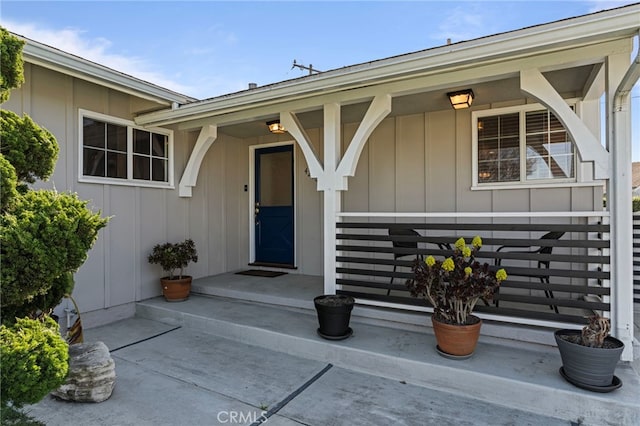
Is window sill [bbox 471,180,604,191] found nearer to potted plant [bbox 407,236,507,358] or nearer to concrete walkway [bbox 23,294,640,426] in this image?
potted plant [bbox 407,236,507,358]

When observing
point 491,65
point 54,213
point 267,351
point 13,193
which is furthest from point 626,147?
point 13,193

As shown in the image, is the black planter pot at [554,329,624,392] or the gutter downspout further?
the gutter downspout

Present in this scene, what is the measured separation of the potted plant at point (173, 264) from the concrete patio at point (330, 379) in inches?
24.4

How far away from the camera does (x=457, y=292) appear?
2.54m

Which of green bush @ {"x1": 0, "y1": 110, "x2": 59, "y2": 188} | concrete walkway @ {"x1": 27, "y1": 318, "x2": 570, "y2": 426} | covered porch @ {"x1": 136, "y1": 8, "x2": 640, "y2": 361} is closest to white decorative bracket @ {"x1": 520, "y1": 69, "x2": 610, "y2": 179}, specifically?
covered porch @ {"x1": 136, "y1": 8, "x2": 640, "y2": 361}

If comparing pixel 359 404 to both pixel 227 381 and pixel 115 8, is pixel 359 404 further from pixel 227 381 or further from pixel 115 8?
pixel 115 8

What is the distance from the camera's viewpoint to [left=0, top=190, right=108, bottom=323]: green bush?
5.32ft

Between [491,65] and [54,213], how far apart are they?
10.3 feet

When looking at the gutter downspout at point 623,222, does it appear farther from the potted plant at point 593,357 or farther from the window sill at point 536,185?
the window sill at point 536,185

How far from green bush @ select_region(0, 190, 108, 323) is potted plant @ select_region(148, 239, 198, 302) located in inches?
92.3

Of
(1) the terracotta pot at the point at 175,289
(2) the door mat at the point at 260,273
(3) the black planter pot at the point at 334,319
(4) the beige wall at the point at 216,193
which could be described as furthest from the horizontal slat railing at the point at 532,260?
(1) the terracotta pot at the point at 175,289

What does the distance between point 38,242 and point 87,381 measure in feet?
3.82

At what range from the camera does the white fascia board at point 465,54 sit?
2.26 metres
